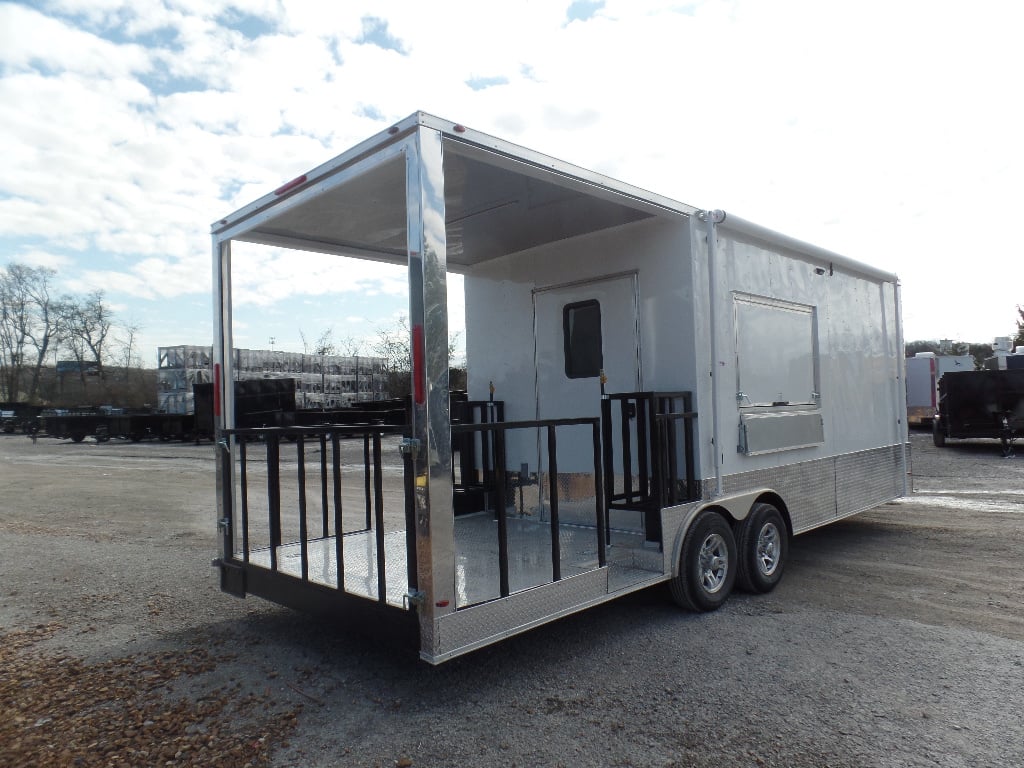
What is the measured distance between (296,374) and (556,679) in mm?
27675

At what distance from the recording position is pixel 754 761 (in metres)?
2.88

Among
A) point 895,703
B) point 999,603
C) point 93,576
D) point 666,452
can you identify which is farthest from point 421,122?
point 93,576

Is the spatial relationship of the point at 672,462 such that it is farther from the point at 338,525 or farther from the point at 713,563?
the point at 338,525

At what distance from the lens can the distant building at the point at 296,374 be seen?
29.4 meters

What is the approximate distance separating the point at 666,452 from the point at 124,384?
57651 millimetres

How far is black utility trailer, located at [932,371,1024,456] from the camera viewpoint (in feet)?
48.6

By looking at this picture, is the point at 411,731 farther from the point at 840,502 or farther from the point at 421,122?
the point at 840,502

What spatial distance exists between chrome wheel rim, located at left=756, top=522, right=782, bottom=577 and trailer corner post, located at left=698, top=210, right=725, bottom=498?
27.4 inches

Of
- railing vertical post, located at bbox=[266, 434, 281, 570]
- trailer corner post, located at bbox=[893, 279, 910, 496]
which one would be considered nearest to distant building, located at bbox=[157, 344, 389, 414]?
trailer corner post, located at bbox=[893, 279, 910, 496]

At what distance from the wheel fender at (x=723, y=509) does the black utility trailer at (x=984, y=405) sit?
12555 mm

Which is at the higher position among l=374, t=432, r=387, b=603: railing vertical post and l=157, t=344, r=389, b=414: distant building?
l=157, t=344, r=389, b=414: distant building

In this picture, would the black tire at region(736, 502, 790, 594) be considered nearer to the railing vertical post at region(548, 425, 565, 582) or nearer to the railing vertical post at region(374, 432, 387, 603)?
the railing vertical post at region(548, 425, 565, 582)

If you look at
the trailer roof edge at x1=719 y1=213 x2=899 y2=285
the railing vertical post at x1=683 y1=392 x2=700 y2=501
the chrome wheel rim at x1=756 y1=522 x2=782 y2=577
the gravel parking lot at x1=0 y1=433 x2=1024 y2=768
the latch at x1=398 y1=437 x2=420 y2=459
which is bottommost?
the gravel parking lot at x1=0 y1=433 x2=1024 y2=768

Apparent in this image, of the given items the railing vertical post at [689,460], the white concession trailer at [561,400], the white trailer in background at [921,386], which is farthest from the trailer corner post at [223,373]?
the white trailer in background at [921,386]
